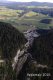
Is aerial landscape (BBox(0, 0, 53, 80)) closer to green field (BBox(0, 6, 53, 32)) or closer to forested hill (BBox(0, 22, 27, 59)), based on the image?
forested hill (BBox(0, 22, 27, 59))

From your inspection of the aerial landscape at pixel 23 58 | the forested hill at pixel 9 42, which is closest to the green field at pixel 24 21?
the forested hill at pixel 9 42

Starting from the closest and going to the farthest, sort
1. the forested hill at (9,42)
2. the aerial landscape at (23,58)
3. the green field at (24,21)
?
the aerial landscape at (23,58) → the forested hill at (9,42) → the green field at (24,21)

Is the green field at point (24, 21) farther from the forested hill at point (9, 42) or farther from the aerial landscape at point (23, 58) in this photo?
the aerial landscape at point (23, 58)

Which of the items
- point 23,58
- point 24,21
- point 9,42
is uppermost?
point 9,42

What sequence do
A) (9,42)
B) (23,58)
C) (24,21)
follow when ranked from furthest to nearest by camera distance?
1. (24,21)
2. (9,42)
3. (23,58)

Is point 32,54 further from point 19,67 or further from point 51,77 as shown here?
point 51,77

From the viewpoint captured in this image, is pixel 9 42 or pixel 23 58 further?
pixel 9 42

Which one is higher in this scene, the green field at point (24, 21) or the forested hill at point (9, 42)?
the forested hill at point (9, 42)

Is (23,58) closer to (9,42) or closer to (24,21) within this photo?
(9,42)

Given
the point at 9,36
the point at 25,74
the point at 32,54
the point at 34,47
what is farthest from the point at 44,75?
the point at 9,36

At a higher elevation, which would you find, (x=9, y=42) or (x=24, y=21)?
(x=9, y=42)

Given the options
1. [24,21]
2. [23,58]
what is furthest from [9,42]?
[24,21]
